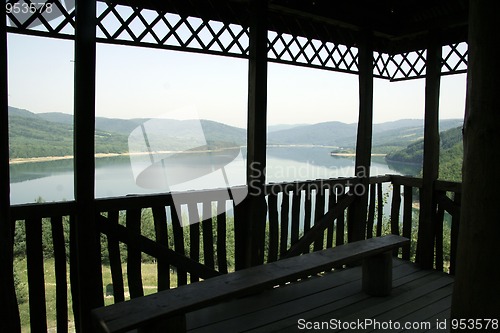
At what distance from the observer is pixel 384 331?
232 cm

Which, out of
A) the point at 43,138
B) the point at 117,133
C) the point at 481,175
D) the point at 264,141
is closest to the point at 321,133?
the point at 264,141

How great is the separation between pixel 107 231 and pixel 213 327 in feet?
3.28

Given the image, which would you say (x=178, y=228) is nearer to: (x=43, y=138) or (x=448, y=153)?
(x=43, y=138)

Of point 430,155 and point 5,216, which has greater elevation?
point 430,155

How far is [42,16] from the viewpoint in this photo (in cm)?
226

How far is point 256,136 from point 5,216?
72.4 inches

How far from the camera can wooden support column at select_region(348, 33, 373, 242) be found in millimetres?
3758

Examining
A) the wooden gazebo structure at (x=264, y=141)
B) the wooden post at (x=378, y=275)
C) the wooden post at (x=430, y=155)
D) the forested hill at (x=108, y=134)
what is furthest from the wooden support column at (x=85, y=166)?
the wooden post at (x=430, y=155)

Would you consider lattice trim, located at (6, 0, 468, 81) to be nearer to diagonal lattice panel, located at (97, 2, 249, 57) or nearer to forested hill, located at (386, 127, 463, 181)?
diagonal lattice panel, located at (97, 2, 249, 57)

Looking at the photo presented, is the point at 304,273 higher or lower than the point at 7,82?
lower

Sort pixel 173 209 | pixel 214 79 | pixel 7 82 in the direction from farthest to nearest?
pixel 214 79 → pixel 173 209 → pixel 7 82

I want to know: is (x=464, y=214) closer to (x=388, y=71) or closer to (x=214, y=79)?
(x=388, y=71)

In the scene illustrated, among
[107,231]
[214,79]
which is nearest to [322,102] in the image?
[214,79]

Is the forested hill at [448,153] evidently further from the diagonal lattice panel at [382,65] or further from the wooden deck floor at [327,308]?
the wooden deck floor at [327,308]
